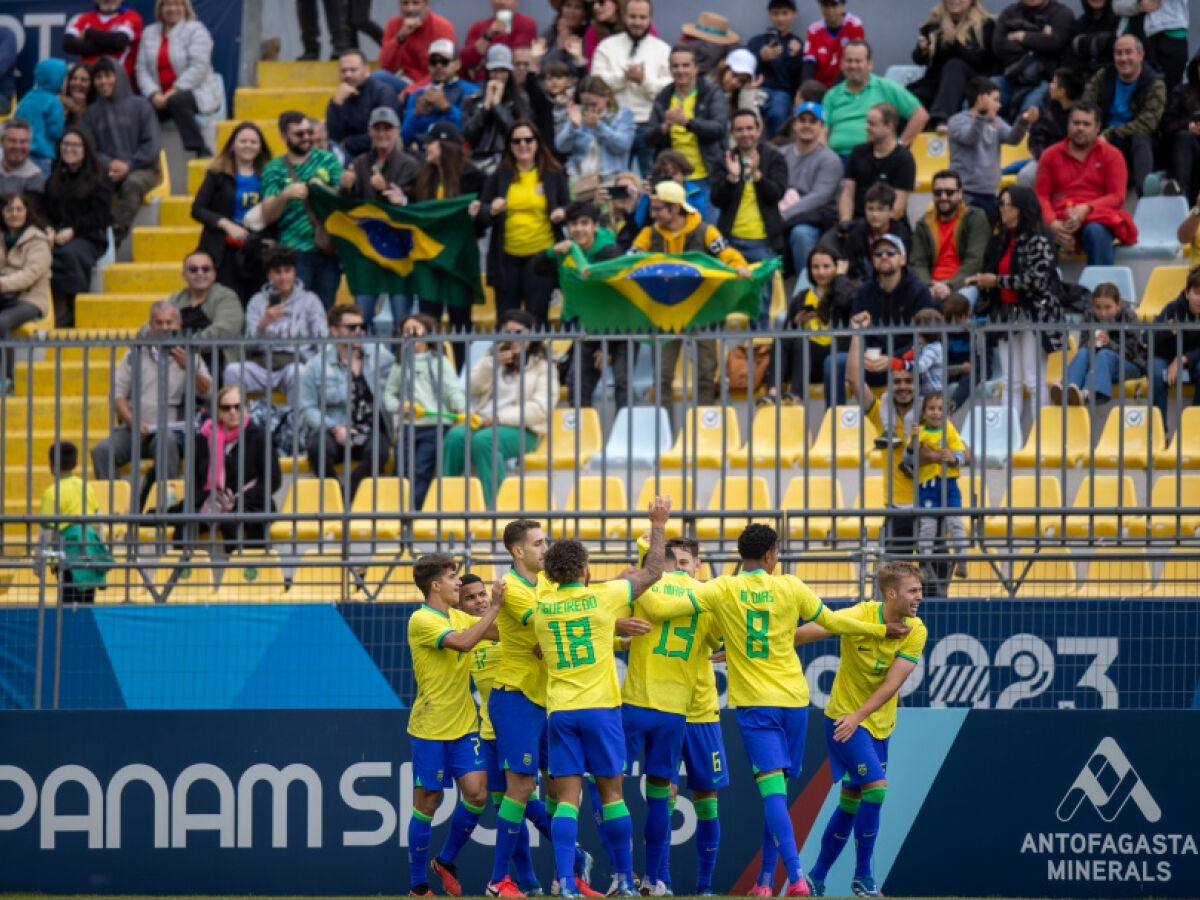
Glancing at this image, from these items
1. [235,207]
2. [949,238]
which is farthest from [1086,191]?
[235,207]

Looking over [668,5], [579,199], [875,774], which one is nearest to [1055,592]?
[875,774]

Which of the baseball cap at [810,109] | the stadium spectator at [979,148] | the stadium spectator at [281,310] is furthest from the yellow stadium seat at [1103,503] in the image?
the stadium spectator at [281,310]

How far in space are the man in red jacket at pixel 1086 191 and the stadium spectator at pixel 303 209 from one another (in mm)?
6473

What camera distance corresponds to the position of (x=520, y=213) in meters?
18.8

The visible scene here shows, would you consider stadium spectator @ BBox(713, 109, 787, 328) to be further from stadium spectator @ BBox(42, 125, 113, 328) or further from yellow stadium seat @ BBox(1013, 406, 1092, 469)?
stadium spectator @ BBox(42, 125, 113, 328)

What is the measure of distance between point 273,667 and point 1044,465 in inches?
215

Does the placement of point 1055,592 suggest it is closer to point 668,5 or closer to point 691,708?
point 691,708

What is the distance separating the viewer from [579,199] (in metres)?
19.2

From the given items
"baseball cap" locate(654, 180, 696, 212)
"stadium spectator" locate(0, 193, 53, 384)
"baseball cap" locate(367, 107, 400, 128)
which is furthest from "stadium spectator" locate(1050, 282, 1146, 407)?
"stadium spectator" locate(0, 193, 53, 384)

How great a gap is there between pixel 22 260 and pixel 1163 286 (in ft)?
33.8

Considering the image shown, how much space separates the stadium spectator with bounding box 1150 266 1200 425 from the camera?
14609 millimetres

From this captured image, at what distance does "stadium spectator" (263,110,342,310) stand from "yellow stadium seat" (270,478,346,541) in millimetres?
4257

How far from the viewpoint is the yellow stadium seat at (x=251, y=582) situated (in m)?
14.2

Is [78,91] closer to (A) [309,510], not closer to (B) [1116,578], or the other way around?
(A) [309,510]
